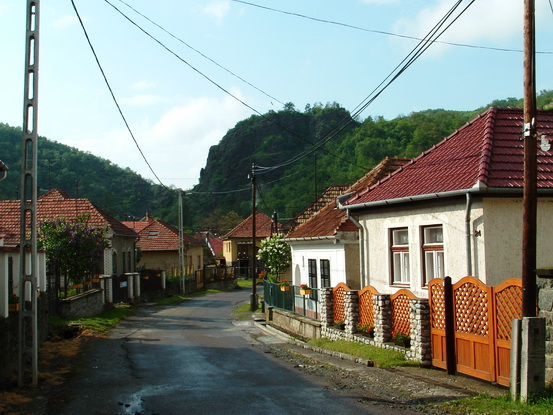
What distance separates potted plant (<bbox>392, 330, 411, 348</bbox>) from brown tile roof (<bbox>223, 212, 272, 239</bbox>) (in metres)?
62.6

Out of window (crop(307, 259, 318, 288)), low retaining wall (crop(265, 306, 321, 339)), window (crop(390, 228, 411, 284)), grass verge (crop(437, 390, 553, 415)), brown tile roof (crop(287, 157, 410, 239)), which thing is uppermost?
brown tile roof (crop(287, 157, 410, 239))

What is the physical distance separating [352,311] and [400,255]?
213 cm

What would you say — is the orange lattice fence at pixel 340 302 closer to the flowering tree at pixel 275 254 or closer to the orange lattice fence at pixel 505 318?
the orange lattice fence at pixel 505 318

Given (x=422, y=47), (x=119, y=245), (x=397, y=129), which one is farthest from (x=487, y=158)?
(x=397, y=129)

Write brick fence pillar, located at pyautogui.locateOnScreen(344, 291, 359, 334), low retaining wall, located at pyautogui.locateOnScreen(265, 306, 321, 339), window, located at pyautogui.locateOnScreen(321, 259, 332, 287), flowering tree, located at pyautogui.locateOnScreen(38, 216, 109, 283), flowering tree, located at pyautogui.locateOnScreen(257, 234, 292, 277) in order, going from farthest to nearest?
1. flowering tree, located at pyautogui.locateOnScreen(257, 234, 292, 277)
2. flowering tree, located at pyautogui.locateOnScreen(38, 216, 109, 283)
3. window, located at pyautogui.locateOnScreen(321, 259, 332, 287)
4. low retaining wall, located at pyautogui.locateOnScreen(265, 306, 321, 339)
5. brick fence pillar, located at pyautogui.locateOnScreen(344, 291, 359, 334)

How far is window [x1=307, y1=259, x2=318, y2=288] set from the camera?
24703mm

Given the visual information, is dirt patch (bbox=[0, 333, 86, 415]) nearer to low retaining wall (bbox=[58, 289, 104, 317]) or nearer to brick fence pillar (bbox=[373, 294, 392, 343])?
low retaining wall (bbox=[58, 289, 104, 317])

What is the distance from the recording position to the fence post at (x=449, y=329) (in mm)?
12086

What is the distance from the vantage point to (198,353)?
17484 mm

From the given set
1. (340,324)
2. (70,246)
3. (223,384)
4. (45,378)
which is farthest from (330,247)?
(70,246)

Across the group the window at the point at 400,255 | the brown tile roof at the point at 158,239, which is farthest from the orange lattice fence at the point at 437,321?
the brown tile roof at the point at 158,239

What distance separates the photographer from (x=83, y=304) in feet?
89.0

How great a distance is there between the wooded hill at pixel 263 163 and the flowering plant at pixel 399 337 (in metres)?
9.33

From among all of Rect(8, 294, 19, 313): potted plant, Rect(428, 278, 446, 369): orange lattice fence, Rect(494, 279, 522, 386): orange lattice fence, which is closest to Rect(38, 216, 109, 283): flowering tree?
Rect(8, 294, 19, 313): potted plant
